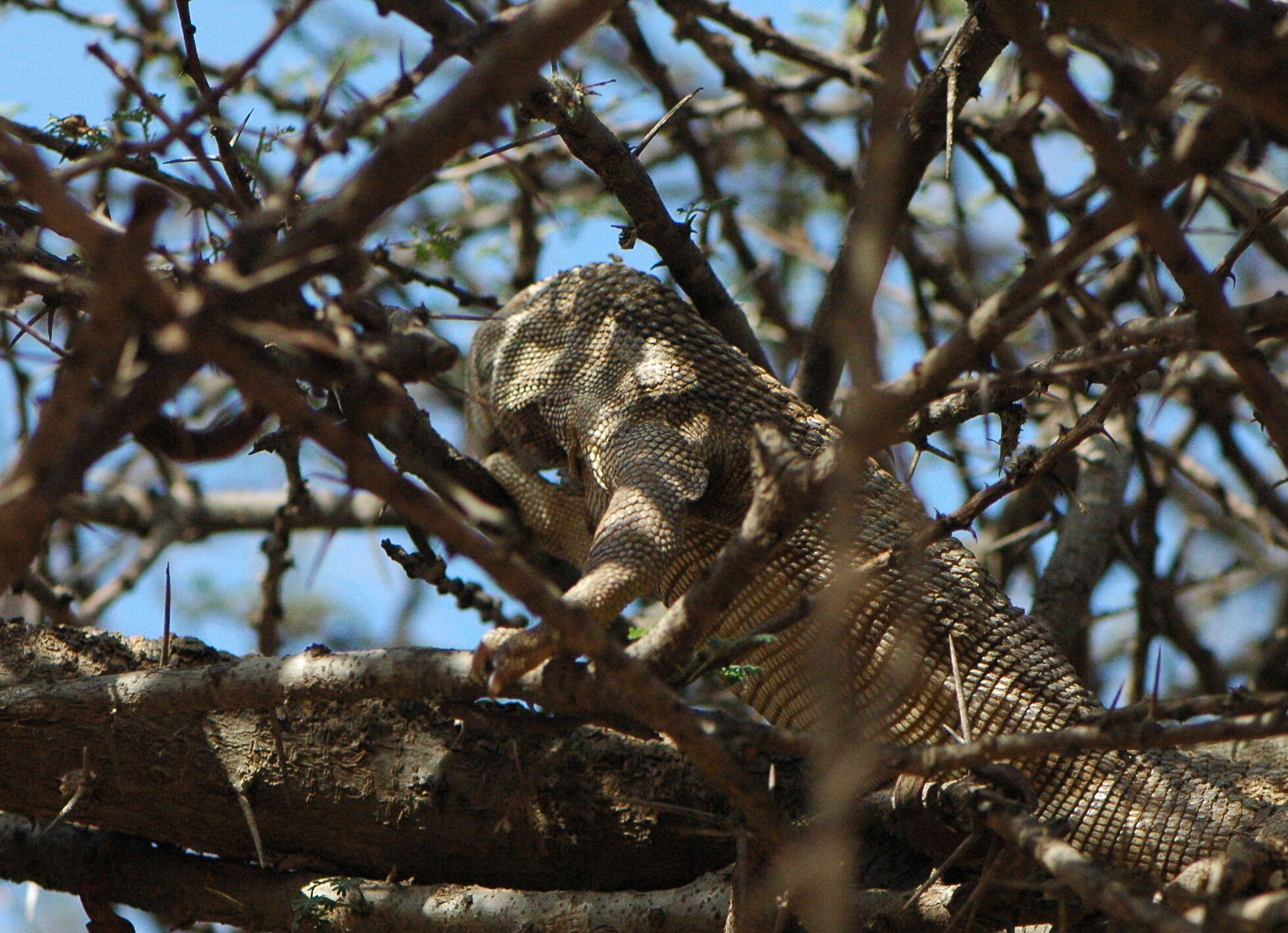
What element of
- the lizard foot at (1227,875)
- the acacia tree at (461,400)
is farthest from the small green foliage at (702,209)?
the lizard foot at (1227,875)

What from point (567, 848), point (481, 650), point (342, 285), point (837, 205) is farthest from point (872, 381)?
point (837, 205)

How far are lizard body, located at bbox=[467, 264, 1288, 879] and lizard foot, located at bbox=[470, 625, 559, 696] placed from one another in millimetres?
390

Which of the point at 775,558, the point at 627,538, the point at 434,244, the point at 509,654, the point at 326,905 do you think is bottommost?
the point at 326,905

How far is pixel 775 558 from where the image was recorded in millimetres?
4566

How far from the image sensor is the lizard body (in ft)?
13.0

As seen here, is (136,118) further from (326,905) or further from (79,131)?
(326,905)

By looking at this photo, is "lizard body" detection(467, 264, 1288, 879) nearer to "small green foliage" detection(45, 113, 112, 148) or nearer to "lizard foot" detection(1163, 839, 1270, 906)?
"lizard foot" detection(1163, 839, 1270, 906)

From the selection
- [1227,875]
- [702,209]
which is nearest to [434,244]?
[702,209]

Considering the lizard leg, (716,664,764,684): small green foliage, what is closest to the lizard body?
the lizard leg

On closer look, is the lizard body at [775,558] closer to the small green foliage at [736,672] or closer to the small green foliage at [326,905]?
the small green foliage at [736,672]

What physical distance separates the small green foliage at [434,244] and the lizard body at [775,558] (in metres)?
0.76

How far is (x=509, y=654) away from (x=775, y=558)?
159 cm

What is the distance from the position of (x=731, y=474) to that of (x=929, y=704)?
1.11m

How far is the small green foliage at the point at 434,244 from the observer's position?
4508 mm
